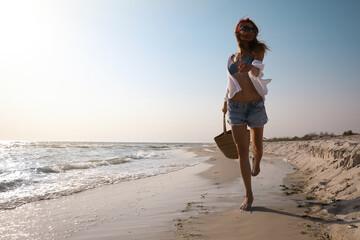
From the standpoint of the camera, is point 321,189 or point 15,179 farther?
point 15,179

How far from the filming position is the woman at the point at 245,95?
2855mm

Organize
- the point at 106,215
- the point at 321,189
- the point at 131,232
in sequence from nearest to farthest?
the point at 131,232, the point at 106,215, the point at 321,189

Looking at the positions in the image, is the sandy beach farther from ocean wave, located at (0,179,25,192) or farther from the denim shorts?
ocean wave, located at (0,179,25,192)

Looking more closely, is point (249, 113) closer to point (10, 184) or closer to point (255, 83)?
point (255, 83)

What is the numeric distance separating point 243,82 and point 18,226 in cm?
291

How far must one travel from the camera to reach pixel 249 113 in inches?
116

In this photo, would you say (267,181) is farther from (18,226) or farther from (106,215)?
(18,226)

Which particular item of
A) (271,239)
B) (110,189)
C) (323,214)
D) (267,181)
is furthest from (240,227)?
(110,189)

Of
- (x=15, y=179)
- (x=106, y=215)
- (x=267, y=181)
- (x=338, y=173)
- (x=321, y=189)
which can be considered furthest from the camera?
(x=15, y=179)

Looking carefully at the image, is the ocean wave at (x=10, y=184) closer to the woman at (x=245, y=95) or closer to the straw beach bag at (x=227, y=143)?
the straw beach bag at (x=227, y=143)

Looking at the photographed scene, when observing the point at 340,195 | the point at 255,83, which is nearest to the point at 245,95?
the point at 255,83

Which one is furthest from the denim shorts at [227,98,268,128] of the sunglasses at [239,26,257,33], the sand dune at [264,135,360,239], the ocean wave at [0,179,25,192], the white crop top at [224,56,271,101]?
the ocean wave at [0,179,25,192]

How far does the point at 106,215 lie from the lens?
3.11 m

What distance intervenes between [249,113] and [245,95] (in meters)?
0.21
